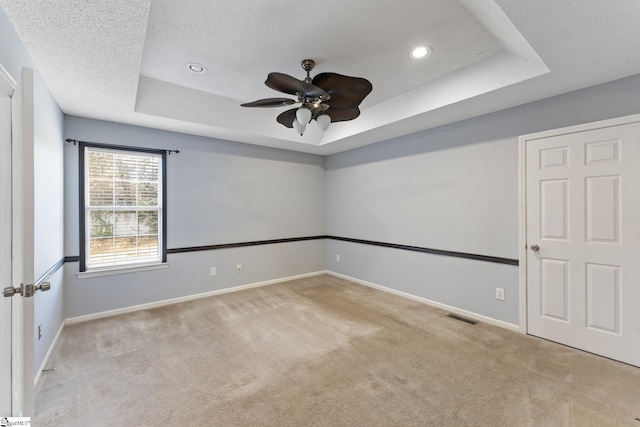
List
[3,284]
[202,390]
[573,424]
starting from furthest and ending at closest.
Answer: [202,390] < [573,424] < [3,284]

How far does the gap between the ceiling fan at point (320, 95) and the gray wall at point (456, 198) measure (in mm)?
1718

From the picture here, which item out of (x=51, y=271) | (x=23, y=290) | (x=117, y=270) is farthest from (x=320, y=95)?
(x=117, y=270)

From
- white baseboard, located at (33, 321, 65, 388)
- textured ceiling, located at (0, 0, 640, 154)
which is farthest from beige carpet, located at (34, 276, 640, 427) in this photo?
textured ceiling, located at (0, 0, 640, 154)

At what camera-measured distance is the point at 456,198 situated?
3.47 meters

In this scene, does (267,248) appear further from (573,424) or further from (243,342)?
(573,424)

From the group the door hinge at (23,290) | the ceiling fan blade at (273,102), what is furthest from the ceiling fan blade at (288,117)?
the door hinge at (23,290)

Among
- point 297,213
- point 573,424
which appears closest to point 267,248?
point 297,213

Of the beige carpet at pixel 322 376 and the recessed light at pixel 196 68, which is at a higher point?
the recessed light at pixel 196 68

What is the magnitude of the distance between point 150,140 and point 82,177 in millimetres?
874

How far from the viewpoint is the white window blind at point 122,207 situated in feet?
10.9

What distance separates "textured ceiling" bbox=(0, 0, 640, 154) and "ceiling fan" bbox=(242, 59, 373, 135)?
433mm

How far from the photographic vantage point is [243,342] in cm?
273

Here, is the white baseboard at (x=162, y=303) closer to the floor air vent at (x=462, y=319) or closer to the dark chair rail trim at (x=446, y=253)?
the dark chair rail trim at (x=446, y=253)

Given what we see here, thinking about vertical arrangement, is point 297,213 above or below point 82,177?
below
